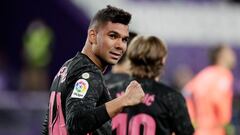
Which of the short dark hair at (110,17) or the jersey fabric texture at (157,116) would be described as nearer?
the short dark hair at (110,17)

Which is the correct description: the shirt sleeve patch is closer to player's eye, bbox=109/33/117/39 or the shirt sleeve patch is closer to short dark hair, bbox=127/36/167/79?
player's eye, bbox=109/33/117/39

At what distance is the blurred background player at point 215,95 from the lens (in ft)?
32.8

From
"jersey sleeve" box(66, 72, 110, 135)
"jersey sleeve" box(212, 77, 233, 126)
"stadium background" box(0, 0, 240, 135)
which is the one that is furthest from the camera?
"stadium background" box(0, 0, 240, 135)

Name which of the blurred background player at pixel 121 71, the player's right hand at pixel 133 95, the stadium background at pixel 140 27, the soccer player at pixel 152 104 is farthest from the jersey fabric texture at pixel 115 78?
the stadium background at pixel 140 27

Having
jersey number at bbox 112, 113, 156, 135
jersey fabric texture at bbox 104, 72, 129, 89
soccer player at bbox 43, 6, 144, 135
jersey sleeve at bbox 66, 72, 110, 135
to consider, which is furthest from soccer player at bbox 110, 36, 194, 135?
jersey sleeve at bbox 66, 72, 110, 135

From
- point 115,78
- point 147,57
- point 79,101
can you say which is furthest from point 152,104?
point 79,101

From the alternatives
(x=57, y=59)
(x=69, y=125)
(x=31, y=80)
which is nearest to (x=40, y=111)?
(x=31, y=80)

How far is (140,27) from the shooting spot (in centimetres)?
1706

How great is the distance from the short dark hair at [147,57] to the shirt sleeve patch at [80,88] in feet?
4.97

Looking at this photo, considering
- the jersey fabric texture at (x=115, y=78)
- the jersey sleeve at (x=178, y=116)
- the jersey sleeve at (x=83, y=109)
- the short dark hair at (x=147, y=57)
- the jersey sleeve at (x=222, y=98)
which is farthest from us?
the jersey sleeve at (x=222, y=98)

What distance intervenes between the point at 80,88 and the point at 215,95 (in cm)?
547

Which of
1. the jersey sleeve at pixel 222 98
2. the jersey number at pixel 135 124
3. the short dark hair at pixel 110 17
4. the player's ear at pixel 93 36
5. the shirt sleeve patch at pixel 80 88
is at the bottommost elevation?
the jersey sleeve at pixel 222 98

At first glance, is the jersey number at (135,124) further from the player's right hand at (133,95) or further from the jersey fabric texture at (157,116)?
the player's right hand at (133,95)

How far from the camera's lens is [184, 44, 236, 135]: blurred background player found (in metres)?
10.0
